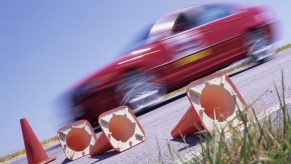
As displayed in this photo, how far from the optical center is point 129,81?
7449mm

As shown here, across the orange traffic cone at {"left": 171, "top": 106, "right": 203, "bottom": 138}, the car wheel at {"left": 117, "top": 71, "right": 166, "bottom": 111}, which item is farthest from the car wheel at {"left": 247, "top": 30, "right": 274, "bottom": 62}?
the orange traffic cone at {"left": 171, "top": 106, "right": 203, "bottom": 138}

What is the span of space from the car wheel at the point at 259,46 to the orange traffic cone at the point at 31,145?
209 inches

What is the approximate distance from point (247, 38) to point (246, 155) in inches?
314

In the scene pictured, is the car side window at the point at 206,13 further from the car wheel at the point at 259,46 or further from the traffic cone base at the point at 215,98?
the traffic cone base at the point at 215,98

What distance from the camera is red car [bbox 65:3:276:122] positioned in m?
7.41

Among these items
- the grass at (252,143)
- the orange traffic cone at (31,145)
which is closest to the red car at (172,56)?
the orange traffic cone at (31,145)

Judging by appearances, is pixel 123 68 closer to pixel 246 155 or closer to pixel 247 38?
pixel 247 38

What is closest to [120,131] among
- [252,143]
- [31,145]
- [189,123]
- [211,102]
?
[189,123]

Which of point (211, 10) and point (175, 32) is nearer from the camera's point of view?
point (175, 32)

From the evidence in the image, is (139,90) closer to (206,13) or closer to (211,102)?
(206,13)

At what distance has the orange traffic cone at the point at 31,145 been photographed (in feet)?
20.1

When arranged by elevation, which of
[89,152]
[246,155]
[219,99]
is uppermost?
[246,155]

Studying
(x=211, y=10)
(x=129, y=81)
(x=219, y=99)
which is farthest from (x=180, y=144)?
(x=211, y=10)

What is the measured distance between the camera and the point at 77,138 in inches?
228
